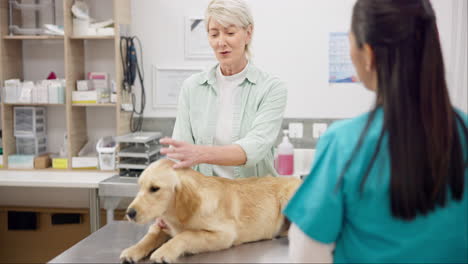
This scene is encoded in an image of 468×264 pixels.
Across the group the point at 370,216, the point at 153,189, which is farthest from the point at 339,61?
the point at 370,216

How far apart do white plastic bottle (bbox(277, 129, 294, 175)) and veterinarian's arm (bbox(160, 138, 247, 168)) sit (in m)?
1.88

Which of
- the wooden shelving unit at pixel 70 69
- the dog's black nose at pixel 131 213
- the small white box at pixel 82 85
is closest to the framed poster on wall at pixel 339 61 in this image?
the wooden shelving unit at pixel 70 69

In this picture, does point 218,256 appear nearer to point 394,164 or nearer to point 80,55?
point 394,164

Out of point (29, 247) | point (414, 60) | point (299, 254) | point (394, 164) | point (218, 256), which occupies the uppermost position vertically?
point (414, 60)

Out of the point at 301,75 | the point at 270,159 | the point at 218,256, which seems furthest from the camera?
the point at 301,75

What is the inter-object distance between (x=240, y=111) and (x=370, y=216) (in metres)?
1.00

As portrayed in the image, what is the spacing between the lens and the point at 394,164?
81 cm

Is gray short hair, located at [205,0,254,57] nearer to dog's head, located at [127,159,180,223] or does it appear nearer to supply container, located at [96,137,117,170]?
dog's head, located at [127,159,180,223]

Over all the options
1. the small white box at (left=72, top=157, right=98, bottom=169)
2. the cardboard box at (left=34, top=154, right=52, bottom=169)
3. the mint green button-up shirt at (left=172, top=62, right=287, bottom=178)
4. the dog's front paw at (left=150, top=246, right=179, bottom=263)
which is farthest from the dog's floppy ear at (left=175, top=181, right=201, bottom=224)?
the cardboard box at (left=34, top=154, right=52, bottom=169)

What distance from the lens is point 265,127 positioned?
165 centimetres

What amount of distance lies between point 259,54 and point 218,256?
8.38 ft

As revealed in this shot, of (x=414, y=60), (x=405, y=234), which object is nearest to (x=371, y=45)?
(x=414, y=60)

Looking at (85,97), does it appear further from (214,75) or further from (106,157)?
(214,75)

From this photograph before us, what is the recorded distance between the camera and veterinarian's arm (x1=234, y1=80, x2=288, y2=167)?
1.55 meters
